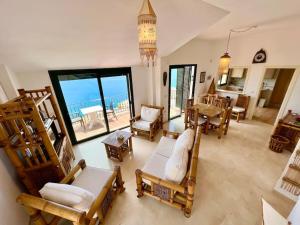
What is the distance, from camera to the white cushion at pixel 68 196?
54.3 inches

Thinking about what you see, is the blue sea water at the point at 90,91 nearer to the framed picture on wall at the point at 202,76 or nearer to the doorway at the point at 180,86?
the doorway at the point at 180,86

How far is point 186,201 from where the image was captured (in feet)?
5.84

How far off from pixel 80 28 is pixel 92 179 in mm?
2248

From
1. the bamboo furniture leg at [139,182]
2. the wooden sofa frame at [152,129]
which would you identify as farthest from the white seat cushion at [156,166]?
the wooden sofa frame at [152,129]

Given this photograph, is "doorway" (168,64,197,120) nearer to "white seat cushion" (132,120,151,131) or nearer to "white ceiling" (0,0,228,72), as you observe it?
"white seat cushion" (132,120,151,131)

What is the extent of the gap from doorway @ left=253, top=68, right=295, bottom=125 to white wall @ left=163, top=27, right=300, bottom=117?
1.80 m

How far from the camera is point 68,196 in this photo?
54.5 inches

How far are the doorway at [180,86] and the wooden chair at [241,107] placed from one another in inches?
65.5

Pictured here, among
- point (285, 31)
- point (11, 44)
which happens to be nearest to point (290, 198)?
point (285, 31)

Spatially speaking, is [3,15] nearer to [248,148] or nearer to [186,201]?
[186,201]

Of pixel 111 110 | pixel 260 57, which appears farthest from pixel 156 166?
pixel 260 57

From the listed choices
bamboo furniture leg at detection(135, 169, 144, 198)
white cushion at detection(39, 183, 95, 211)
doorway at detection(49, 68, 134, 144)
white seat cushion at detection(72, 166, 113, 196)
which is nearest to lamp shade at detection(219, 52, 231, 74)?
doorway at detection(49, 68, 134, 144)

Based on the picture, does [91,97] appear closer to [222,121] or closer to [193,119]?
[193,119]

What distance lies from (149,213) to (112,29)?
2.93 m
